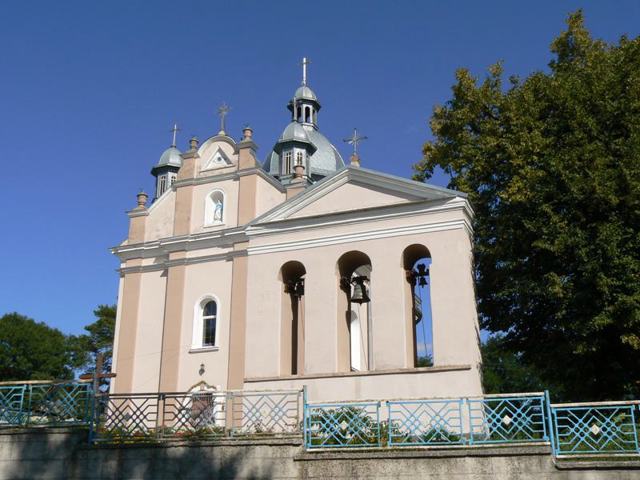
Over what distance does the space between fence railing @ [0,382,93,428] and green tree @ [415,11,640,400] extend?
1102 centimetres

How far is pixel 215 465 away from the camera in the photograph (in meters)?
12.5

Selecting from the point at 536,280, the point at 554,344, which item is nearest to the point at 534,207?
the point at 536,280

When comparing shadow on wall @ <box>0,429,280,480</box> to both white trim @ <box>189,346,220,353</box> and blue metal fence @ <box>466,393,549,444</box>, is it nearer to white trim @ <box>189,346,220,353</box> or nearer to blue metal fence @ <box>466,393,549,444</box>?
blue metal fence @ <box>466,393,549,444</box>

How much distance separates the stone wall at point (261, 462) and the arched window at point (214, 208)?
15.9 metres

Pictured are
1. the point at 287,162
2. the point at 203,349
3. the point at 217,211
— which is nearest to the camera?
the point at 203,349

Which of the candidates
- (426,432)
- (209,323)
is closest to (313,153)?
(209,323)

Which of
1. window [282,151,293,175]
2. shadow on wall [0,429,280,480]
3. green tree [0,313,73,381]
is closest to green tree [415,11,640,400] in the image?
shadow on wall [0,429,280,480]

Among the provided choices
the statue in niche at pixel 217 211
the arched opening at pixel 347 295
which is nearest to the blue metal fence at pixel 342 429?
the arched opening at pixel 347 295

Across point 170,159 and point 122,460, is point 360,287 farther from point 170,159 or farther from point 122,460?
point 170,159

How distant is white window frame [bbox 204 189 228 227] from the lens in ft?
93.6

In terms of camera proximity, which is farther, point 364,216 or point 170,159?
point 170,159

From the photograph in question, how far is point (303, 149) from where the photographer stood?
3788 cm

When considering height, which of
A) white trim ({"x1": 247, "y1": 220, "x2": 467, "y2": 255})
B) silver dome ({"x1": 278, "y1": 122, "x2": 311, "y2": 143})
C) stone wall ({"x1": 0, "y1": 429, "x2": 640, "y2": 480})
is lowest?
stone wall ({"x1": 0, "y1": 429, "x2": 640, "y2": 480})

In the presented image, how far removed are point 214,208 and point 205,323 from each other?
4.79 meters
